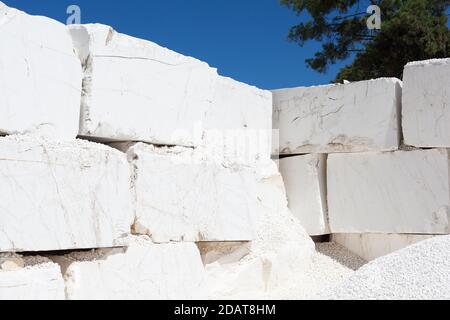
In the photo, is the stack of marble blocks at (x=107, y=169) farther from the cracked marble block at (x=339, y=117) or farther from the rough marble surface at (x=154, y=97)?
the cracked marble block at (x=339, y=117)

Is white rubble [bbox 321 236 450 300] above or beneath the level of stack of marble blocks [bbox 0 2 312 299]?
beneath

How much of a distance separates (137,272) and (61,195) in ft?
2.42

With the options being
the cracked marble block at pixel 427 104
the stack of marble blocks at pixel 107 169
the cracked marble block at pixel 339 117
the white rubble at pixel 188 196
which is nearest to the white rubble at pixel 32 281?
the stack of marble blocks at pixel 107 169

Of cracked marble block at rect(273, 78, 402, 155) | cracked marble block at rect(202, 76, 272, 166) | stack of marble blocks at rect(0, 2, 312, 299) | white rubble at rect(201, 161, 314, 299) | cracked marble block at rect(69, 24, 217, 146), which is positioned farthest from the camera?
cracked marble block at rect(273, 78, 402, 155)

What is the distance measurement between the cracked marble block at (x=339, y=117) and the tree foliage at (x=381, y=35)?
6.10 metres

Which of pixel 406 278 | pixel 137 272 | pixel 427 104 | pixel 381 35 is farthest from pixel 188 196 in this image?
pixel 381 35

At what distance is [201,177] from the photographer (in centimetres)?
419

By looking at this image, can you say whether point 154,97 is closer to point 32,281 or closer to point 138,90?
point 138,90

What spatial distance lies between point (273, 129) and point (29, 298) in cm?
313

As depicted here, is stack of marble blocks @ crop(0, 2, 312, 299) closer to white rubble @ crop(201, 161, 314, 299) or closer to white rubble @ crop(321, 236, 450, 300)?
white rubble @ crop(201, 161, 314, 299)

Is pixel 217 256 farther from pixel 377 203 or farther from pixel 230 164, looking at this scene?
pixel 377 203

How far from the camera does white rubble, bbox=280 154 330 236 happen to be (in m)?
5.40

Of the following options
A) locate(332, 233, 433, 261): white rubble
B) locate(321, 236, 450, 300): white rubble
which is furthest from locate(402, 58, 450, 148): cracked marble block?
locate(321, 236, 450, 300): white rubble

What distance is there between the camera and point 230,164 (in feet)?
14.6
